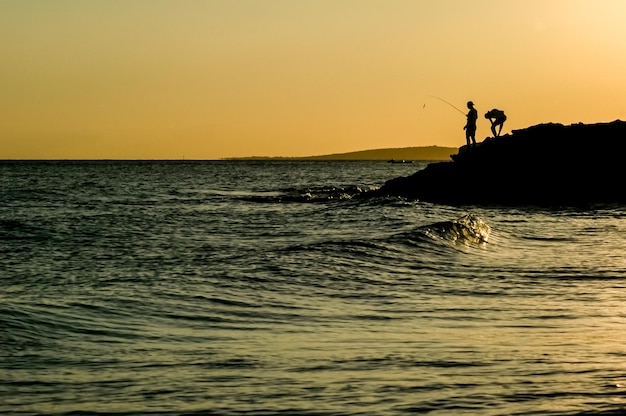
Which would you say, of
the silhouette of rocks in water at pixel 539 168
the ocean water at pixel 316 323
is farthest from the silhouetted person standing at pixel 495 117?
the ocean water at pixel 316 323

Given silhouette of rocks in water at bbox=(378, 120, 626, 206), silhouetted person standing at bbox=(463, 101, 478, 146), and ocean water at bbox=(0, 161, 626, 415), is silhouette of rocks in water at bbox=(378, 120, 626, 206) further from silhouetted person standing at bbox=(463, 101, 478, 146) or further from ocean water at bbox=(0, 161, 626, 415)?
ocean water at bbox=(0, 161, 626, 415)

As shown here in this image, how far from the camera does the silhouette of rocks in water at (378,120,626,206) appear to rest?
32.8 metres

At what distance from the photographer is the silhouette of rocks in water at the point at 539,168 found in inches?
1293

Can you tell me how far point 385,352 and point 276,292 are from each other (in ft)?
13.4

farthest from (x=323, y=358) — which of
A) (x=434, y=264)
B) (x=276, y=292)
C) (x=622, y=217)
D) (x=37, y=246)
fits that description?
(x=622, y=217)

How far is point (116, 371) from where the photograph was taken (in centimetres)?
753

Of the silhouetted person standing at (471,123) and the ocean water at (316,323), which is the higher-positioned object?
the silhouetted person standing at (471,123)

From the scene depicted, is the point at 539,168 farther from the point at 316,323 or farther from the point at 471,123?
the point at 316,323

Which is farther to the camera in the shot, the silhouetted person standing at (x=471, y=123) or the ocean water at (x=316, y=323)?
the silhouetted person standing at (x=471, y=123)

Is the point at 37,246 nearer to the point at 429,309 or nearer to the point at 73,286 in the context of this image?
the point at 73,286

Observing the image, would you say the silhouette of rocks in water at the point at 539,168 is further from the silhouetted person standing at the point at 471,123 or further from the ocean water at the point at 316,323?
the ocean water at the point at 316,323

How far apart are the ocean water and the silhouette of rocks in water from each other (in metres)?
12.2

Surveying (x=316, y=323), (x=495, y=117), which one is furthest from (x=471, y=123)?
(x=316, y=323)

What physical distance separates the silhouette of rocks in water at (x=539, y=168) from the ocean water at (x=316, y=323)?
12.2m
